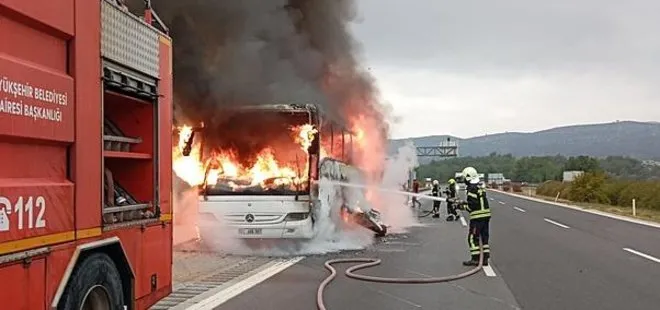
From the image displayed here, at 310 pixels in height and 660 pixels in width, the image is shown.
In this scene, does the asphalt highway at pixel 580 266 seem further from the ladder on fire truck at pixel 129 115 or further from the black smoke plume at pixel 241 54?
the black smoke plume at pixel 241 54

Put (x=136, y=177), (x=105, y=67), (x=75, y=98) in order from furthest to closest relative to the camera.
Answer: (x=136, y=177), (x=105, y=67), (x=75, y=98)

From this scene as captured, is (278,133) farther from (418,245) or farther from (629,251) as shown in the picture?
(629,251)

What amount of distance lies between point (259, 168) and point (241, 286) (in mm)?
4627

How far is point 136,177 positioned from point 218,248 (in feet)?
25.7

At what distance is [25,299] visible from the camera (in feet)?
14.1

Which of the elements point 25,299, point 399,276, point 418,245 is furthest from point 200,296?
A: point 418,245

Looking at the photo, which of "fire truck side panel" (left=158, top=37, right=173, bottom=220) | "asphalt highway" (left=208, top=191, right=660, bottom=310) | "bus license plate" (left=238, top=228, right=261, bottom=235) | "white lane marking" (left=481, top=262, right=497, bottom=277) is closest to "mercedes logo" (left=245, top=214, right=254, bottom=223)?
"bus license plate" (left=238, top=228, right=261, bottom=235)

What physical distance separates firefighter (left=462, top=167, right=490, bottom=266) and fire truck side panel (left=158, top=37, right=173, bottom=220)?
275 inches

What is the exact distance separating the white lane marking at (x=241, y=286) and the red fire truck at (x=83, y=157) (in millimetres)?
1665

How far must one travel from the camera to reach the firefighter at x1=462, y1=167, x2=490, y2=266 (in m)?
12.8

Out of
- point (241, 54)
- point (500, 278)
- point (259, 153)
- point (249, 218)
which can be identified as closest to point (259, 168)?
point (259, 153)

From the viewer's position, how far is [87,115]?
5.12m

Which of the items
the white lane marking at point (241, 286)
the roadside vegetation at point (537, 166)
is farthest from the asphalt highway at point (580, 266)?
the roadside vegetation at point (537, 166)

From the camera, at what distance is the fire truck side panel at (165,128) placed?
6.73m
